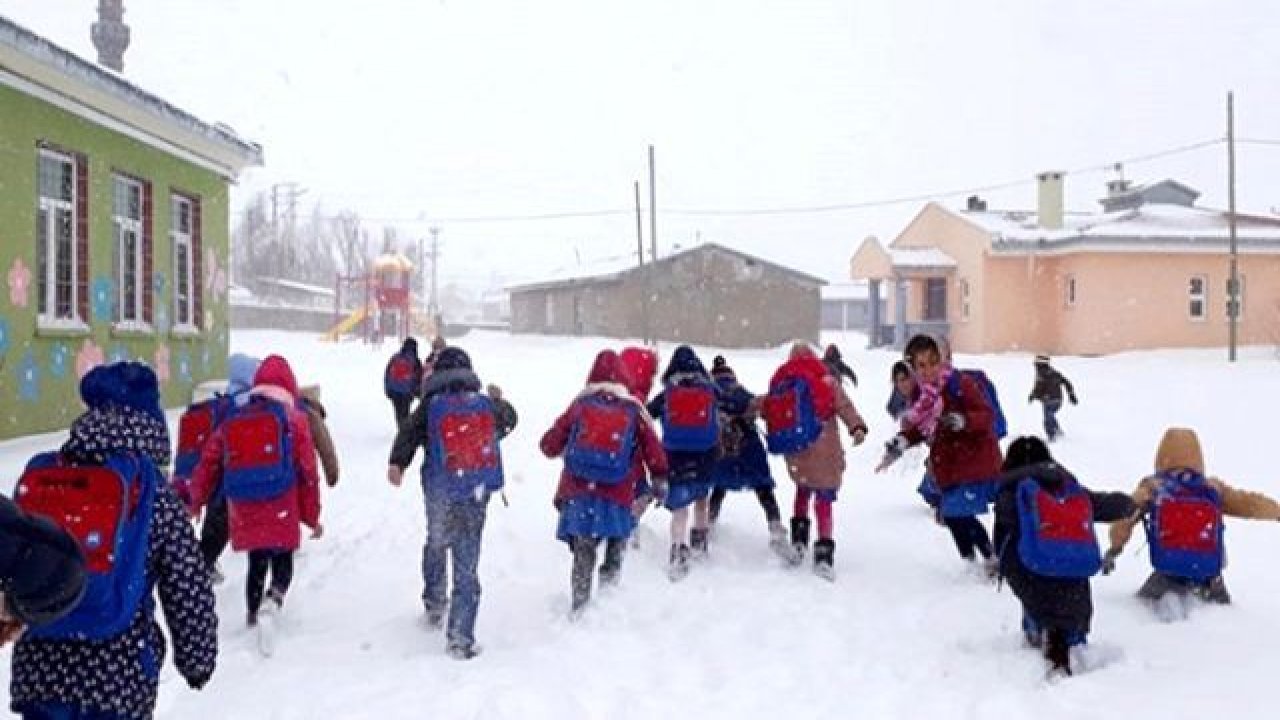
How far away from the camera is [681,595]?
762 centimetres

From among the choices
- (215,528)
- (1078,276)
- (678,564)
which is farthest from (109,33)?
(1078,276)

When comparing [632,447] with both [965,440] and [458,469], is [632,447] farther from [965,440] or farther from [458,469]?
[965,440]

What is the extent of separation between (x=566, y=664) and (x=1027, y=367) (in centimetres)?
2523

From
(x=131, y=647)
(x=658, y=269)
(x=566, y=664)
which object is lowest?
(x=566, y=664)

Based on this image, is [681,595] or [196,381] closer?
[681,595]

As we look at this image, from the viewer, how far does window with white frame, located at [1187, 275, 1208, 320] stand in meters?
34.5

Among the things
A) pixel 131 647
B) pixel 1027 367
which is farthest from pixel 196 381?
pixel 1027 367

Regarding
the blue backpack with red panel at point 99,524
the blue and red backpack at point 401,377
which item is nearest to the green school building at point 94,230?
the blue and red backpack at point 401,377

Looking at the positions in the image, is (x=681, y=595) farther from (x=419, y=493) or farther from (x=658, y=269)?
(x=658, y=269)

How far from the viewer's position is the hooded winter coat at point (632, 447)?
7016 millimetres

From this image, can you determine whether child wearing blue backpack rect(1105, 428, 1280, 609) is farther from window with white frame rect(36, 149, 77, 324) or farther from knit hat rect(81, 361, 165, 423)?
window with white frame rect(36, 149, 77, 324)

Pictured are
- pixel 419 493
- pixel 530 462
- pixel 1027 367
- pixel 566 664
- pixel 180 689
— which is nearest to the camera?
pixel 180 689

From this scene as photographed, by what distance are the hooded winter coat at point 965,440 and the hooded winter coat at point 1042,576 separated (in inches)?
49.9

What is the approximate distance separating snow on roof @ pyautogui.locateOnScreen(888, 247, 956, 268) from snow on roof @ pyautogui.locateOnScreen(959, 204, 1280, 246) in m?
1.56
